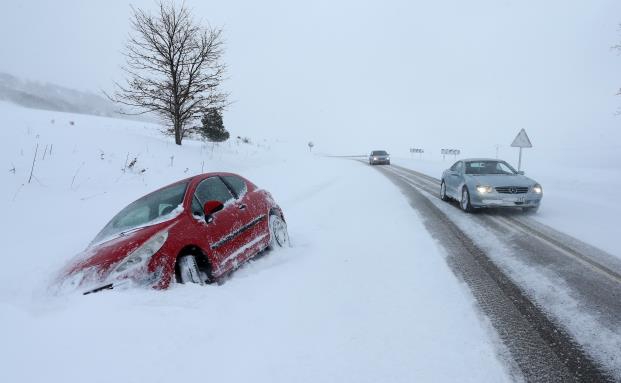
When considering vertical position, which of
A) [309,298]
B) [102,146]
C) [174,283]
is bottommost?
[309,298]

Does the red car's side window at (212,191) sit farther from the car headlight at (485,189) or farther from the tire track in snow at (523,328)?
the car headlight at (485,189)

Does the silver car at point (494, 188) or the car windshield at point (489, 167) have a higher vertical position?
the car windshield at point (489, 167)

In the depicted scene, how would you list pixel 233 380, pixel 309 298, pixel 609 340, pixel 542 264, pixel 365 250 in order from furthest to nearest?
1. pixel 365 250
2. pixel 542 264
3. pixel 309 298
4. pixel 609 340
5. pixel 233 380

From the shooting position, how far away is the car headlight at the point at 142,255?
3.71 meters

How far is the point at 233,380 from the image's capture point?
2670mm

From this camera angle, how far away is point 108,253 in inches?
154

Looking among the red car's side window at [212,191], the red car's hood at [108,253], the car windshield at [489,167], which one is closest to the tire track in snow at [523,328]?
the red car's side window at [212,191]

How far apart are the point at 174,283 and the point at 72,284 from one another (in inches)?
40.8

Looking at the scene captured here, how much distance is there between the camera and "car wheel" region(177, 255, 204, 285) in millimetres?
4035

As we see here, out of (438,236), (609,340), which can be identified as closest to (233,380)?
(609,340)

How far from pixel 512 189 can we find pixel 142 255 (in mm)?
8297

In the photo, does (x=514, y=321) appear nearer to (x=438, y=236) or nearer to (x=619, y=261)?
(x=619, y=261)

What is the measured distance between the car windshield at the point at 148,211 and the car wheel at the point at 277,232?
1.56 meters

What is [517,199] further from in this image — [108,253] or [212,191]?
[108,253]
